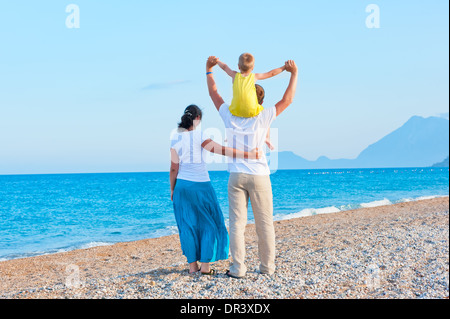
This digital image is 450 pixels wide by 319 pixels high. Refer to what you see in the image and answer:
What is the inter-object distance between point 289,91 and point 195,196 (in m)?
1.67

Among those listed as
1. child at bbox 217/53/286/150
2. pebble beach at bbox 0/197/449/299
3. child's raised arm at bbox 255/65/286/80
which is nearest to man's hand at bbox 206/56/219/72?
child at bbox 217/53/286/150

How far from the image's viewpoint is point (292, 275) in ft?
17.1

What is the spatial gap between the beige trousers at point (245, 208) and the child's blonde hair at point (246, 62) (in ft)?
3.82

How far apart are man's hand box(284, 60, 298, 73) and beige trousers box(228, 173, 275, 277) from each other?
4.12 feet

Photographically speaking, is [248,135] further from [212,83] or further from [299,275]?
[299,275]

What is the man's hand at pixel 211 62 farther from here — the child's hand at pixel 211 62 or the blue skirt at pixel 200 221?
the blue skirt at pixel 200 221

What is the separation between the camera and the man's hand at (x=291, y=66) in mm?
4754

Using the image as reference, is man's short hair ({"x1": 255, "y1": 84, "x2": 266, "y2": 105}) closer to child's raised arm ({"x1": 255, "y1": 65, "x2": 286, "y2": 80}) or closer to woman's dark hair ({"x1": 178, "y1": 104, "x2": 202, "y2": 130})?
child's raised arm ({"x1": 255, "y1": 65, "x2": 286, "y2": 80})

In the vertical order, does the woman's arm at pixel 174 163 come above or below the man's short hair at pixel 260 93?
below

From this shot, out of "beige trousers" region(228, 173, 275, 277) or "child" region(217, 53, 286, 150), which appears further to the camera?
"beige trousers" region(228, 173, 275, 277)

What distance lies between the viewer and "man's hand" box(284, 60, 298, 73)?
15.6ft

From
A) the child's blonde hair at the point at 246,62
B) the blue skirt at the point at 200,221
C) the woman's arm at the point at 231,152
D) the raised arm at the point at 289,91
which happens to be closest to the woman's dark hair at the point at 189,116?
the woman's arm at the point at 231,152

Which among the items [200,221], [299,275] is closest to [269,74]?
[200,221]
